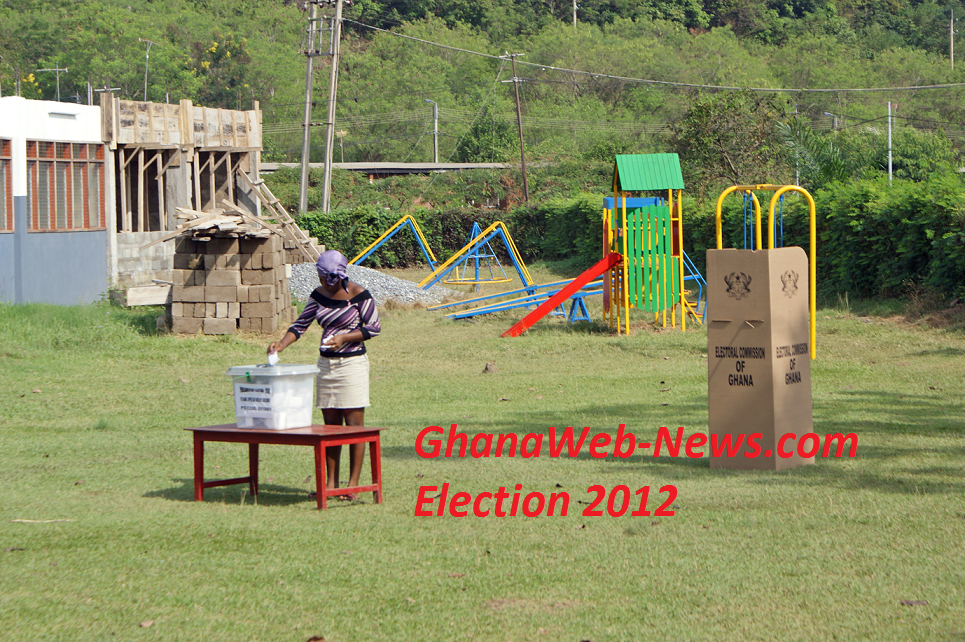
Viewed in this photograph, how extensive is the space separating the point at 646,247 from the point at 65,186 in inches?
540

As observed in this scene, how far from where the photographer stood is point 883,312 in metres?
17.2

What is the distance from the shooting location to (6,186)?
21.4 meters

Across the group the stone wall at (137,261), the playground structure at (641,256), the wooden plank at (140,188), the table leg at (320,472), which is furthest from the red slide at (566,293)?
the wooden plank at (140,188)

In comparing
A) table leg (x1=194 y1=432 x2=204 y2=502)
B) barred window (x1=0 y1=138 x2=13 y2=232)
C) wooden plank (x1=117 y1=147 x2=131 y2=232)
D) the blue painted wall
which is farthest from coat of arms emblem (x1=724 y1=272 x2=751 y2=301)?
wooden plank (x1=117 y1=147 x2=131 y2=232)

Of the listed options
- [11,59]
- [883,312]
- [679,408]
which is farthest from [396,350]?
[11,59]

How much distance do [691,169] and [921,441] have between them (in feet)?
88.3

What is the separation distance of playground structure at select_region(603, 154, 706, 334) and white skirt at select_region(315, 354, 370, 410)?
33.9ft

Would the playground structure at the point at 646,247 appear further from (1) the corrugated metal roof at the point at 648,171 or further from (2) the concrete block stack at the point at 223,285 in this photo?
(2) the concrete block stack at the point at 223,285

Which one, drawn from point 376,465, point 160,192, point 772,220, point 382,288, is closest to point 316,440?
point 376,465

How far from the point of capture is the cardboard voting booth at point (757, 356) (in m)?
7.31

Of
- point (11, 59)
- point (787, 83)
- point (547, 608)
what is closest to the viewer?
point (547, 608)

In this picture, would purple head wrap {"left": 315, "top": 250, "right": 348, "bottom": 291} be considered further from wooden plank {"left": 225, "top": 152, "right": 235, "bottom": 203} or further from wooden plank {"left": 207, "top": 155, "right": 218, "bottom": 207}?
wooden plank {"left": 225, "top": 152, "right": 235, "bottom": 203}

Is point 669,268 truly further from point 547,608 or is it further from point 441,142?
point 441,142

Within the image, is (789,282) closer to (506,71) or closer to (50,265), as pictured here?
(50,265)
